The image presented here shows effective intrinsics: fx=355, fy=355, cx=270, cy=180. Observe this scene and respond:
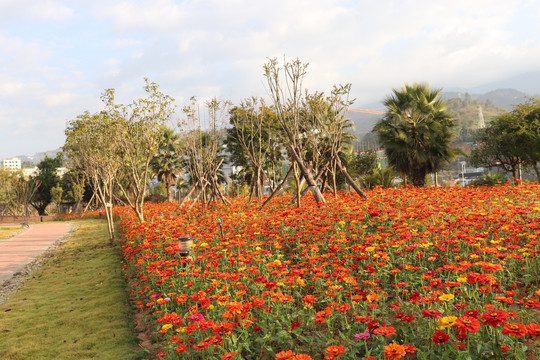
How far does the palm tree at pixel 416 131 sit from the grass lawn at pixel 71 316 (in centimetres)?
1280

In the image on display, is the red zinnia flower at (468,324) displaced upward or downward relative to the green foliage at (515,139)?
downward

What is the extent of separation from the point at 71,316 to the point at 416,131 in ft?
49.6

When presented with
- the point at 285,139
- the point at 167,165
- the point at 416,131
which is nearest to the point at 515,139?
the point at 416,131

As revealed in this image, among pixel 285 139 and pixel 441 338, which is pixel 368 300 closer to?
pixel 441 338

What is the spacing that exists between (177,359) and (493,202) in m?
7.32

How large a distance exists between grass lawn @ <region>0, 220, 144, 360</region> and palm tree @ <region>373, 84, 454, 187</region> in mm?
12796

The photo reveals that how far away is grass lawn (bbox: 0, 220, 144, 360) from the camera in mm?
4762

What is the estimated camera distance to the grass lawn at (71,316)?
4.76 metres

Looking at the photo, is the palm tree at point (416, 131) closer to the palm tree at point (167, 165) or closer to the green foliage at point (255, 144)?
the green foliage at point (255, 144)

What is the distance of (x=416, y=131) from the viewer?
16344mm

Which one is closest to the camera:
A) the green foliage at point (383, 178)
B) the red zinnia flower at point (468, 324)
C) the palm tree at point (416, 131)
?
the red zinnia flower at point (468, 324)

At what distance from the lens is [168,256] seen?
6.94 metres

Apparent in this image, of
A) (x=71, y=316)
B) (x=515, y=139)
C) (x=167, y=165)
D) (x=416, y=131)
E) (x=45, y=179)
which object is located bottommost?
(x=71, y=316)

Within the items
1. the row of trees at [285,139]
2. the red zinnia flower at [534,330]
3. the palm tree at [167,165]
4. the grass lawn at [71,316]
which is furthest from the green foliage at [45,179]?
the red zinnia flower at [534,330]
